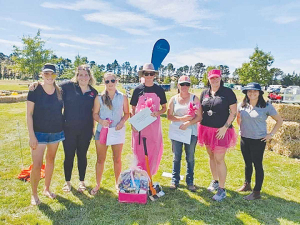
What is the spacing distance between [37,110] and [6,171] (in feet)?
8.22

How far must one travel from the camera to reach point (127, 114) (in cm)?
387

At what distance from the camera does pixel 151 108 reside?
12.0 ft

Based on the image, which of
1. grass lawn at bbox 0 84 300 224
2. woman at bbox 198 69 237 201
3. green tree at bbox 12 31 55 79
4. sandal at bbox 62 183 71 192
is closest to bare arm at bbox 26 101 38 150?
grass lawn at bbox 0 84 300 224

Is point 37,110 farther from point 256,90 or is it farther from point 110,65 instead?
point 110,65

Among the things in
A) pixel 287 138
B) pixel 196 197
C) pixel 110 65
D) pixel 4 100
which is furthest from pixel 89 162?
pixel 110 65

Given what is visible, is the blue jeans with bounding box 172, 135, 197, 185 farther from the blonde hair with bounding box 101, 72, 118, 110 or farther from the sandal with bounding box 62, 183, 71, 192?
the sandal with bounding box 62, 183, 71, 192

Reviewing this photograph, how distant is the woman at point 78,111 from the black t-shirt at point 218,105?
1.87 meters

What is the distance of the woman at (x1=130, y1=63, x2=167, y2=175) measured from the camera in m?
3.76

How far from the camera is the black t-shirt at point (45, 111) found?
3307mm

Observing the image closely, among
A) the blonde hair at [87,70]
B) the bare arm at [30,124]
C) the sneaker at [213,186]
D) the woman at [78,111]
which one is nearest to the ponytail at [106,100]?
the woman at [78,111]

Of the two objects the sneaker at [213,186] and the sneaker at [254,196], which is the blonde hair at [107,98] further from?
the sneaker at [254,196]

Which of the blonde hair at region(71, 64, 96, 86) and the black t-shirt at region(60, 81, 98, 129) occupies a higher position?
the blonde hair at region(71, 64, 96, 86)

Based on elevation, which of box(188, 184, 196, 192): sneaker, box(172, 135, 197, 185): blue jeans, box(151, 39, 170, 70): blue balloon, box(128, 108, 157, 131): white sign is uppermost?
box(151, 39, 170, 70): blue balloon

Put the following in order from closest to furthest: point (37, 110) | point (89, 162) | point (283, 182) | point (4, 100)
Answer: point (37, 110) → point (283, 182) → point (89, 162) → point (4, 100)
